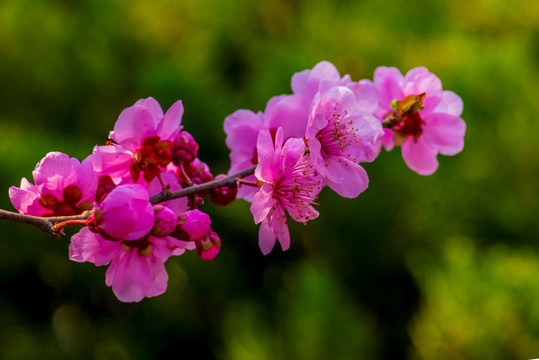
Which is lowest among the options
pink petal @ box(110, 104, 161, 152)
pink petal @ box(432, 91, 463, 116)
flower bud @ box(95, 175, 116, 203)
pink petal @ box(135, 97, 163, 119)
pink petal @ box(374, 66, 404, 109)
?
flower bud @ box(95, 175, 116, 203)

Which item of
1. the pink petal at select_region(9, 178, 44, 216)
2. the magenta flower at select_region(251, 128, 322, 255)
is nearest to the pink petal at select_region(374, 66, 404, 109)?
the magenta flower at select_region(251, 128, 322, 255)

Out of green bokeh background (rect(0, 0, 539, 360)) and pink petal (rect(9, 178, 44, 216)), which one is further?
green bokeh background (rect(0, 0, 539, 360))

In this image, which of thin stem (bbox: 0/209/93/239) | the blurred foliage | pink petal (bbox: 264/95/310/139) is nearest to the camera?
thin stem (bbox: 0/209/93/239)

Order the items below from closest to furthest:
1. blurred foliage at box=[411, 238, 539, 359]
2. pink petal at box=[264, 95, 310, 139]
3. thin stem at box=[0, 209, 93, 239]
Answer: thin stem at box=[0, 209, 93, 239] → pink petal at box=[264, 95, 310, 139] → blurred foliage at box=[411, 238, 539, 359]

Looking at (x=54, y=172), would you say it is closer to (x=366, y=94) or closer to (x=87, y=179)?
(x=87, y=179)

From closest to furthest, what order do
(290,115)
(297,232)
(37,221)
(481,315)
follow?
(37,221) < (290,115) < (481,315) < (297,232)

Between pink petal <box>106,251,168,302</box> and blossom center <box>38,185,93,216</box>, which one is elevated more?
blossom center <box>38,185,93,216</box>

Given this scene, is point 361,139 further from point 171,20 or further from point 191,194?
point 171,20

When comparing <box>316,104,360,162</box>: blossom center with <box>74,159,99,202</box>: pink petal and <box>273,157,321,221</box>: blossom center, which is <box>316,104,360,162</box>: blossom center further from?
<box>74,159,99,202</box>: pink petal

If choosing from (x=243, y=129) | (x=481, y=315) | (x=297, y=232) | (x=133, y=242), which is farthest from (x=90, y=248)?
(x=297, y=232)
